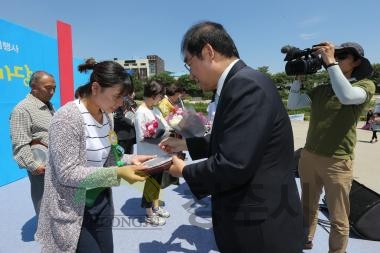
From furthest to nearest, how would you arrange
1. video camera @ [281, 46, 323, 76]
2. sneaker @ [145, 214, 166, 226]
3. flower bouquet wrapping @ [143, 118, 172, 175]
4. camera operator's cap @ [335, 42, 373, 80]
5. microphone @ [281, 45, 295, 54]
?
sneaker @ [145, 214, 166, 226] → microphone @ [281, 45, 295, 54] → video camera @ [281, 46, 323, 76] → camera operator's cap @ [335, 42, 373, 80] → flower bouquet wrapping @ [143, 118, 172, 175]

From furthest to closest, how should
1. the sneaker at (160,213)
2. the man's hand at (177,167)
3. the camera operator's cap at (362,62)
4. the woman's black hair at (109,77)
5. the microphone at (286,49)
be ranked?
1. the sneaker at (160,213)
2. the microphone at (286,49)
3. the camera operator's cap at (362,62)
4. the woman's black hair at (109,77)
5. the man's hand at (177,167)

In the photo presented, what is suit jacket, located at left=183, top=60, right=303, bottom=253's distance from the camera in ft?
3.67

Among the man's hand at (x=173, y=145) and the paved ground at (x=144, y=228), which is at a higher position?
the man's hand at (x=173, y=145)

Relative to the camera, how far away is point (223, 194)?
1292 millimetres

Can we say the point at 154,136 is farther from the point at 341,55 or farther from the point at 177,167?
the point at 341,55

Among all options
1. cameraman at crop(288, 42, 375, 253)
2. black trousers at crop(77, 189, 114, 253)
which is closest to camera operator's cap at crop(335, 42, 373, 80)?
cameraman at crop(288, 42, 375, 253)

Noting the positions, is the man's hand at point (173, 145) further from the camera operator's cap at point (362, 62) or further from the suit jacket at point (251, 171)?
the camera operator's cap at point (362, 62)

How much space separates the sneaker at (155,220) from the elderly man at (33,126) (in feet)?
4.19

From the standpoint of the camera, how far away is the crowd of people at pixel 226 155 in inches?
45.5

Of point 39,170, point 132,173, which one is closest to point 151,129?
point 39,170

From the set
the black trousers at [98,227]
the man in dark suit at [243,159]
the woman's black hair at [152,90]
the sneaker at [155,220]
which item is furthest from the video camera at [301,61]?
the sneaker at [155,220]

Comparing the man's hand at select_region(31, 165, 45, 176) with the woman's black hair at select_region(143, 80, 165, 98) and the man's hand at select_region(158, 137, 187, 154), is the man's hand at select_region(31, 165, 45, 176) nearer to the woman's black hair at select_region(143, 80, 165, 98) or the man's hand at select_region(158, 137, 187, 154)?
the woman's black hair at select_region(143, 80, 165, 98)

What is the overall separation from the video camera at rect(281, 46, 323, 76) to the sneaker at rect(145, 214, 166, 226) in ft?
7.47

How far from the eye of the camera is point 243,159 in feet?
3.61
